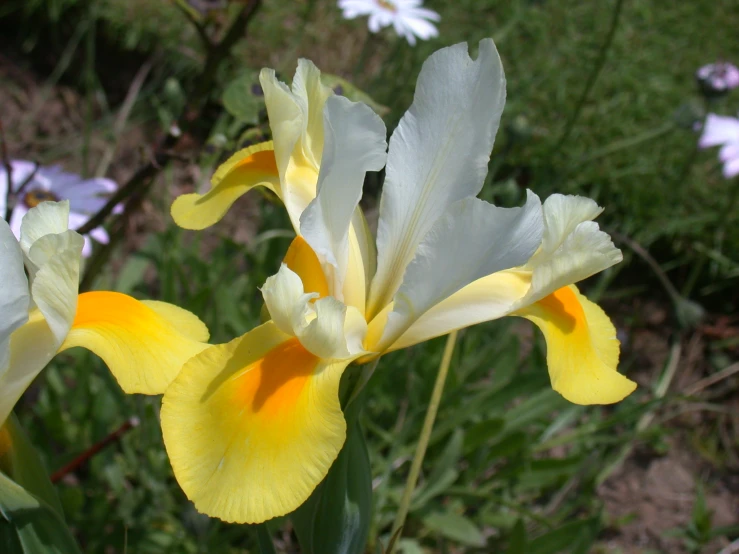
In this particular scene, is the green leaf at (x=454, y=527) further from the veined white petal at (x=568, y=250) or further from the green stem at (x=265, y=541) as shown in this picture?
the veined white petal at (x=568, y=250)

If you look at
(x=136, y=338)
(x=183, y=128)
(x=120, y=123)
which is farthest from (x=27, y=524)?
(x=120, y=123)

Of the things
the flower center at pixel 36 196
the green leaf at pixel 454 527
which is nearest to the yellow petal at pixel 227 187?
the flower center at pixel 36 196

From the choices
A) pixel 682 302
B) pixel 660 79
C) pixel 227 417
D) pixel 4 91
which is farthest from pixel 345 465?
pixel 660 79

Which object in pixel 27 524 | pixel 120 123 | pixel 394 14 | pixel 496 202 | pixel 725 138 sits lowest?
pixel 496 202

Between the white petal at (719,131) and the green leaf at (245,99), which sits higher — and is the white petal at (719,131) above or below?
below

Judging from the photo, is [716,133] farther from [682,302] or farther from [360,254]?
[360,254]

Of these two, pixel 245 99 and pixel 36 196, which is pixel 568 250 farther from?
pixel 36 196
